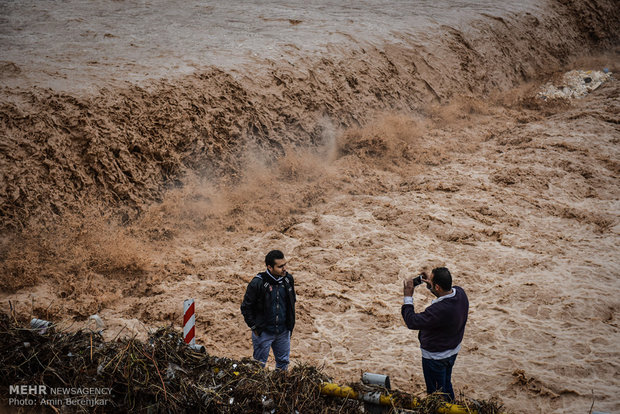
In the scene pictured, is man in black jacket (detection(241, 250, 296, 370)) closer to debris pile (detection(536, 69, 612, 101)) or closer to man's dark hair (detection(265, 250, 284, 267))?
man's dark hair (detection(265, 250, 284, 267))

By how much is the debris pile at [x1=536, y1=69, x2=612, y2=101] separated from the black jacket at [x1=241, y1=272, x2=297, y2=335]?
543 inches

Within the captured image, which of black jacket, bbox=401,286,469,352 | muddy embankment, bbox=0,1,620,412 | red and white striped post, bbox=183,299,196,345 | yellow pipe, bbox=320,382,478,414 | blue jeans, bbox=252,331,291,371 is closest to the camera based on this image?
yellow pipe, bbox=320,382,478,414

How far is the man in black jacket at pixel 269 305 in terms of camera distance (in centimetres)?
437

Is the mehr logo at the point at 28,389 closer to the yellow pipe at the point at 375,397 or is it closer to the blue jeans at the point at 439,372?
the yellow pipe at the point at 375,397

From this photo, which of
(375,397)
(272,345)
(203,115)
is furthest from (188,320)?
(203,115)

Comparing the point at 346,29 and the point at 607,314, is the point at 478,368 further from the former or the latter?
the point at 346,29

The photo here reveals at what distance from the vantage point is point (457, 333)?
12.5 ft

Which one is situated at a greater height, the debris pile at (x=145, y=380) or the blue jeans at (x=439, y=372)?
Result: the debris pile at (x=145, y=380)

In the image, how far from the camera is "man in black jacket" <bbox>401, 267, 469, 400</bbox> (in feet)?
12.3

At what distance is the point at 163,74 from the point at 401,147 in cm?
605

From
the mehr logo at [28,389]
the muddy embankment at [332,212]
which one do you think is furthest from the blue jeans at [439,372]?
the mehr logo at [28,389]

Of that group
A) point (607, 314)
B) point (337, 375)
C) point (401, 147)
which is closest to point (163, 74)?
point (401, 147)

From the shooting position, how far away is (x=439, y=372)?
383 centimetres

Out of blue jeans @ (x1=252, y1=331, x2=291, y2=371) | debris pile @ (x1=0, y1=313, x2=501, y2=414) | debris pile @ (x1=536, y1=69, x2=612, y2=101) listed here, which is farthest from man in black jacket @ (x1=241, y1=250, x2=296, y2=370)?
debris pile @ (x1=536, y1=69, x2=612, y2=101)
